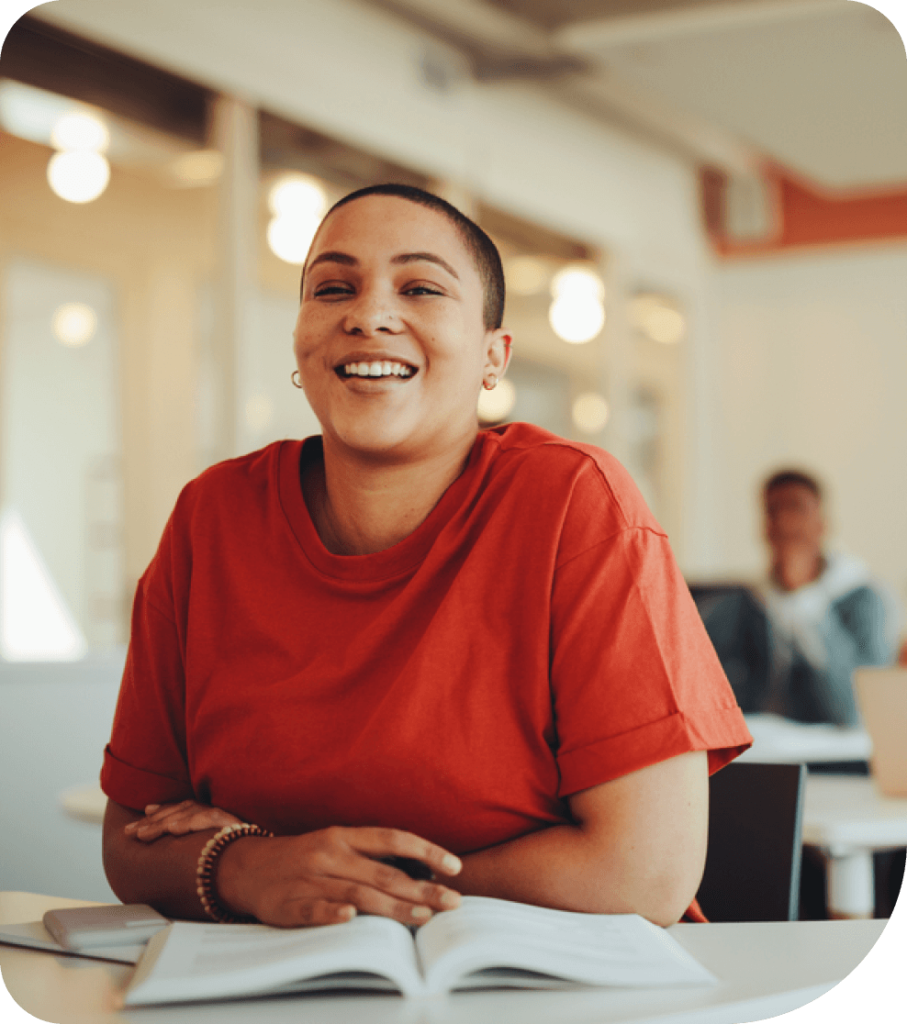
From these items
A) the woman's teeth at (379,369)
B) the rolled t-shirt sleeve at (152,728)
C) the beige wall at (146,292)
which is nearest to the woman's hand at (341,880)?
the rolled t-shirt sleeve at (152,728)

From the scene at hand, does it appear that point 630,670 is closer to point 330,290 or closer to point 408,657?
point 408,657

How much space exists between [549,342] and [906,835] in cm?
475

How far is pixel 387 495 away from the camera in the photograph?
136 cm

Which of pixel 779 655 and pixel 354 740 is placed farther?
pixel 779 655

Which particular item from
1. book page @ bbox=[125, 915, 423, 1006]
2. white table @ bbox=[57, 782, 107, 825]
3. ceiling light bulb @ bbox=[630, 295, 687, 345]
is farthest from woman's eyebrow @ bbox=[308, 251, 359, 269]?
ceiling light bulb @ bbox=[630, 295, 687, 345]

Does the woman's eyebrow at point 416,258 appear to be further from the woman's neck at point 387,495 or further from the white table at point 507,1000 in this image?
the white table at point 507,1000

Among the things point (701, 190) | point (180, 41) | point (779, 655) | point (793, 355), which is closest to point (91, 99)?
point (180, 41)

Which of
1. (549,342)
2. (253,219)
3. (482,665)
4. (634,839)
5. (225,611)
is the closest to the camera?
(634,839)

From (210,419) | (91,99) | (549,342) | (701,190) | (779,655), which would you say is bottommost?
(779,655)

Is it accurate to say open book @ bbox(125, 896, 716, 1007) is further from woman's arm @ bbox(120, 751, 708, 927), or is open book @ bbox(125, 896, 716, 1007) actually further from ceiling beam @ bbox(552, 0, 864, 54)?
ceiling beam @ bbox(552, 0, 864, 54)

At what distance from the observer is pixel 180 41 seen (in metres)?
3.80

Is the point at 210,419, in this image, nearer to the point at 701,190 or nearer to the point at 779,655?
Result: the point at 779,655

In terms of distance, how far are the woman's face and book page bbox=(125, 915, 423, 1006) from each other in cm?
56

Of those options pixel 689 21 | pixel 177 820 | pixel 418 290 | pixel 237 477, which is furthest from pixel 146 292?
pixel 177 820
